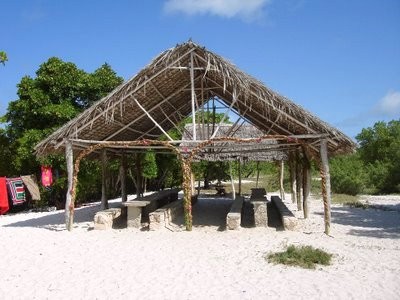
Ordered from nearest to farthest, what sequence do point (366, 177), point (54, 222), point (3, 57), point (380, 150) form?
point (3, 57), point (54, 222), point (366, 177), point (380, 150)

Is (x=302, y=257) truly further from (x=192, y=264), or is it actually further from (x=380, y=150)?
(x=380, y=150)

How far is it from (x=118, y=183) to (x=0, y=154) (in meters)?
6.81

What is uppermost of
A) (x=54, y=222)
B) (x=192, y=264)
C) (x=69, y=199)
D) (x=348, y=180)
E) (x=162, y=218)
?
(x=348, y=180)

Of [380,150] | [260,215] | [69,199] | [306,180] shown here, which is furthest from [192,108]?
[380,150]

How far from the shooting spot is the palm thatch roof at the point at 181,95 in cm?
840

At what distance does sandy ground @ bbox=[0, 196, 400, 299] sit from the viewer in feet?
15.7

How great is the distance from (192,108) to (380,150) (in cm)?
2451

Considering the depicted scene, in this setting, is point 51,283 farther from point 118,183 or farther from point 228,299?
point 118,183

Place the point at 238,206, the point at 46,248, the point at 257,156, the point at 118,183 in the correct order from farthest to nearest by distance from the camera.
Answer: the point at 118,183 < the point at 257,156 < the point at 238,206 < the point at 46,248

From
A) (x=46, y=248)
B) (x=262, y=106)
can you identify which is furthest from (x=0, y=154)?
(x=262, y=106)

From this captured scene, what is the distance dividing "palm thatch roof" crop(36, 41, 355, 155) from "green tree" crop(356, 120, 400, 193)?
13.5 m

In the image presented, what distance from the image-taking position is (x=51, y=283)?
5.25m

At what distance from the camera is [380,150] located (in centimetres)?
2978

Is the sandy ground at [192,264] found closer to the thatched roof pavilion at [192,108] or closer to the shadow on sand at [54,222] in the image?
the shadow on sand at [54,222]
